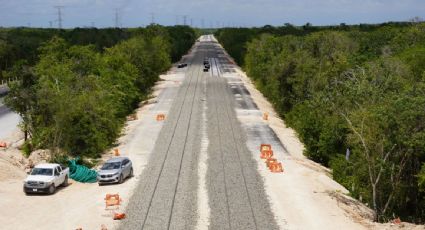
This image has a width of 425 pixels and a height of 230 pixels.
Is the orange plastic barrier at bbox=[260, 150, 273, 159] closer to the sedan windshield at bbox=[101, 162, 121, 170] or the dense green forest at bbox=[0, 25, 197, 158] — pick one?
the sedan windshield at bbox=[101, 162, 121, 170]

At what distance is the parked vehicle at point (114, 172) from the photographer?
36.4m

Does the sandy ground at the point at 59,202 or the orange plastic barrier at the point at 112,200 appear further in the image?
the orange plastic barrier at the point at 112,200

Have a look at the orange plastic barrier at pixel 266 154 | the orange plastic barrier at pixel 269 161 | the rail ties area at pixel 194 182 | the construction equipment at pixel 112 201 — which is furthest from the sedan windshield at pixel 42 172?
the orange plastic barrier at pixel 266 154

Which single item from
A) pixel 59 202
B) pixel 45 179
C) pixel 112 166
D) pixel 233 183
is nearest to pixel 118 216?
pixel 59 202

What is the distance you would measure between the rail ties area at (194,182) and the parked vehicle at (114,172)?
1.41m

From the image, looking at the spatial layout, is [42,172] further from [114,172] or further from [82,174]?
[114,172]

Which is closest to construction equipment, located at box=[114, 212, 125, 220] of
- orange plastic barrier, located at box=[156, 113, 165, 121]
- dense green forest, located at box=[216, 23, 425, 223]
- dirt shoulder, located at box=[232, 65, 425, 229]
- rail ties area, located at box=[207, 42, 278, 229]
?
rail ties area, located at box=[207, 42, 278, 229]

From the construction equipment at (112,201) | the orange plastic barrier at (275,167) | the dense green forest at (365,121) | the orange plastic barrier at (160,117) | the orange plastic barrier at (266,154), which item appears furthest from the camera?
the orange plastic barrier at (160,117)

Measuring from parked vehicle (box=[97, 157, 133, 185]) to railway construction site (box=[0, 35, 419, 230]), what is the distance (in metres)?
0.54

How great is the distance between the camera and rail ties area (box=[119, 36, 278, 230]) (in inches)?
1168

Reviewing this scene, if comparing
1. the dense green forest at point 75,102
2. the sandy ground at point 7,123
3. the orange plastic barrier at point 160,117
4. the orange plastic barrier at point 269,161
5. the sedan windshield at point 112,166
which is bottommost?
the sandy ground at point 7,123

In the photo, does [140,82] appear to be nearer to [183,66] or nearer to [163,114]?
[163,114]

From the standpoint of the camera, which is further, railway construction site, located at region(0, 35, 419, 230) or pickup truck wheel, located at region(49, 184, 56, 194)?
pickup truck wheel, located at region(49, 184, 56, 194)

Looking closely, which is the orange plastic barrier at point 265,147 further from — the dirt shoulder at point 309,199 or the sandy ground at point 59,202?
the sandy ground at point 59,202
